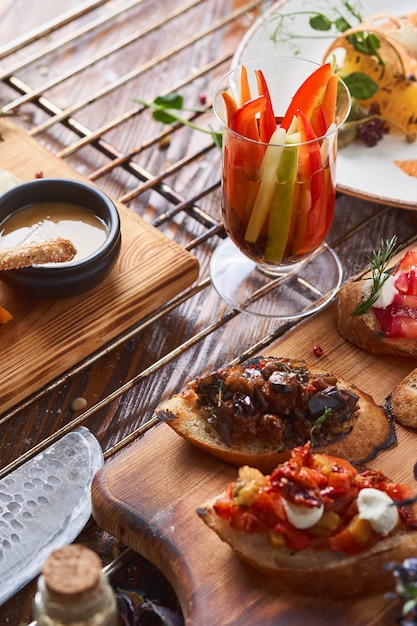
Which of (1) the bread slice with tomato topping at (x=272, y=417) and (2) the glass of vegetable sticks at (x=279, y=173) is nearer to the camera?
(1) the bread slice with tomato topping at (x=272, y=417)

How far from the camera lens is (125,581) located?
2398 millimetres

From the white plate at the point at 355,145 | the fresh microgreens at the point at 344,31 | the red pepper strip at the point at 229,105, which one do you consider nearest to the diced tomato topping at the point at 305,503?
the red pepper strip at the point at 229,105

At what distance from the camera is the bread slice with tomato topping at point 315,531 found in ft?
6.98

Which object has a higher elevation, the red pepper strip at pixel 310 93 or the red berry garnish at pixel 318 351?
the red pepper strip at pixel 310 93

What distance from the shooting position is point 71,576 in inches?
73.0

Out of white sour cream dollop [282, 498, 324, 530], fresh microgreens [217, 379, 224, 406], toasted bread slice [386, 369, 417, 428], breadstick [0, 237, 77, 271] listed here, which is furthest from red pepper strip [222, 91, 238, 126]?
white sour cream dollop [282, 498, 324, 530]

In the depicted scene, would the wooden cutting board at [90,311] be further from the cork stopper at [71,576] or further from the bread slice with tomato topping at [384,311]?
the cork stopper at [71,576]

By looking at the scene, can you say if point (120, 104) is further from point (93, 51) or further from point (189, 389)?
point (189, 389)

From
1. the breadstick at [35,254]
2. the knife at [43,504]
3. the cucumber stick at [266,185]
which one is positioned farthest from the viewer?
the breadstick at [35,254]

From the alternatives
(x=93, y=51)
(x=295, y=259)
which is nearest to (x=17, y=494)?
(x=295, y=259)

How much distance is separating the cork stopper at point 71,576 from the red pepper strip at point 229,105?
1.47 meters

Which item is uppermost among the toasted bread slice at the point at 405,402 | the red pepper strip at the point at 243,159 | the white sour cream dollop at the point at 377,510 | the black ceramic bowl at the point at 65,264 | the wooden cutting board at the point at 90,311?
the red pepper strip at the point at 243,159

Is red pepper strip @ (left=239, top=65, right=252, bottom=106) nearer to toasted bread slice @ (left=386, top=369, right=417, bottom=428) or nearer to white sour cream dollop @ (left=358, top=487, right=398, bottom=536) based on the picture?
toasted bread slice @ (left=386, top=369, right=417, bottom=428)

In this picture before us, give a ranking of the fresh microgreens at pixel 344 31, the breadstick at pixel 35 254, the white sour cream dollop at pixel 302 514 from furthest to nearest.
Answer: the fresh microgreens at pixel 344 31 < the breadstick at pixel 35 254 < the white sour cream dollop at pixel 302 514
